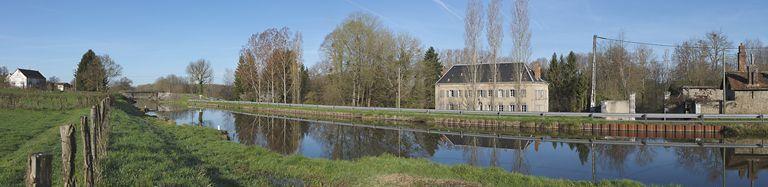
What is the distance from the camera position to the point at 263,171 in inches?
448

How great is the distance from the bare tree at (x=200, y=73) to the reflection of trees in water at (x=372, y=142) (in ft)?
204

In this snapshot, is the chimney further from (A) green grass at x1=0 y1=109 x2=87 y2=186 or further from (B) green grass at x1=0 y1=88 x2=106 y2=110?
(B) green grass at x1=0 y1=88 x2=106 y2=110

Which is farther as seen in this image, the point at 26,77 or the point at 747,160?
the point at 26,77

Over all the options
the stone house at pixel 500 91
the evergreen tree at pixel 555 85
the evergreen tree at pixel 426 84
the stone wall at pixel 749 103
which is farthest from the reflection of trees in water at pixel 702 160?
the evergreen tree at pixel 555 85

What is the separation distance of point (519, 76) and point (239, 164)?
2879cm

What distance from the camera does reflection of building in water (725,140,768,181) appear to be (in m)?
13.4

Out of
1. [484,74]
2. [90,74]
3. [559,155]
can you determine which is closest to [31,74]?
[90,74]

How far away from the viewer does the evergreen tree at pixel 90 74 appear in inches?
2334

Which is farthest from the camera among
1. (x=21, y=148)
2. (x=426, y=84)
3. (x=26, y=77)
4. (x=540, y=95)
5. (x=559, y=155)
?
(x=26, y=77)

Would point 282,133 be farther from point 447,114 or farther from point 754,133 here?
point 754,133

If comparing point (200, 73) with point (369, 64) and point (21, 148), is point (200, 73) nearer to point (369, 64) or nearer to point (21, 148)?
point (369, 64)

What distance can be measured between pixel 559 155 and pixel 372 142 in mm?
8268

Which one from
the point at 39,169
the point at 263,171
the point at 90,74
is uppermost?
the point at 90,74

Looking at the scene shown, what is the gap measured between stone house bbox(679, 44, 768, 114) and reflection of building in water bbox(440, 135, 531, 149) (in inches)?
651
